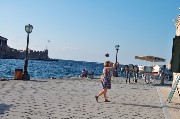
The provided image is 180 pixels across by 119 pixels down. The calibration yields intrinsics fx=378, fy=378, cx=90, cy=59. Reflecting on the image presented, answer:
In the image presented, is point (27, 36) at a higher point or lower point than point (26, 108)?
higher

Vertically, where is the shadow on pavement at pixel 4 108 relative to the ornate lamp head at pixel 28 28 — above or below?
below

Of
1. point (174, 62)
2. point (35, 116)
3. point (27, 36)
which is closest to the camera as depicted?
point (35, 116)

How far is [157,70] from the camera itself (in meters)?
33.1

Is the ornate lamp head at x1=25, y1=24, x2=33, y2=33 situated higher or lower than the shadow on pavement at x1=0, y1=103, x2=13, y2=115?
higher

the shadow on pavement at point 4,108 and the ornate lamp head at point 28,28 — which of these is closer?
the shadow on pavement at point 4,108

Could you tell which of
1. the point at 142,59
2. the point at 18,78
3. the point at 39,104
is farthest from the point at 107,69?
the point at 142,59

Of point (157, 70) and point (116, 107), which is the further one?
point (157, 70)

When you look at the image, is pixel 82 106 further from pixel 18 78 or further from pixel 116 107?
pixel 18 78

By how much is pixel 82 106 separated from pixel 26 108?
211 centimetres

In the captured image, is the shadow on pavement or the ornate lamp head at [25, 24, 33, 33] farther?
the ornate lamp head at [25, 24, 33, 33]

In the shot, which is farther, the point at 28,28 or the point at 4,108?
the point at 28,28

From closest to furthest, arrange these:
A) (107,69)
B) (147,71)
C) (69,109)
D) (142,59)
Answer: (69,109), (107,69), (147,71), (142,59)

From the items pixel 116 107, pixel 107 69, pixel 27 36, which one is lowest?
pixel 116 107

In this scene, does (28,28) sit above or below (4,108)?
above
